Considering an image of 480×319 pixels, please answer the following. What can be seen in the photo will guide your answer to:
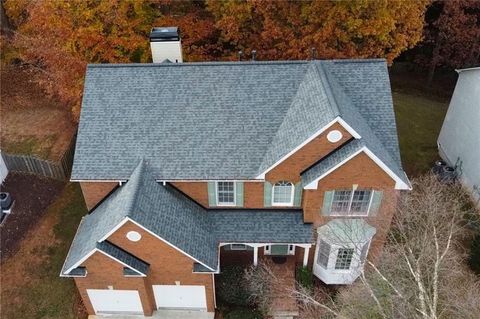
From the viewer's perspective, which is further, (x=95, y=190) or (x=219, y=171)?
(x=95, y=190)

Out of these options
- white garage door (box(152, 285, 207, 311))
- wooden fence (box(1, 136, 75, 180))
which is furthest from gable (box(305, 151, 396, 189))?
wooden fence (box(1, 136, 75, 180))

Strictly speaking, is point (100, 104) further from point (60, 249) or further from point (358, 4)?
point (358, 4)

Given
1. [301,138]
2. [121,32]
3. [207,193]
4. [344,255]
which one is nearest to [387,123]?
[301,138]

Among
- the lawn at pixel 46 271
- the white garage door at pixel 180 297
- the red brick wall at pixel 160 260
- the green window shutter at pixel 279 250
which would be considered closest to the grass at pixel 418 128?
the green window shutter at pixel 279 250

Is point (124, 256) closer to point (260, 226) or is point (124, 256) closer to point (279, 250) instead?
point (260, 226)

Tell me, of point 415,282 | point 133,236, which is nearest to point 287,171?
point 415,282

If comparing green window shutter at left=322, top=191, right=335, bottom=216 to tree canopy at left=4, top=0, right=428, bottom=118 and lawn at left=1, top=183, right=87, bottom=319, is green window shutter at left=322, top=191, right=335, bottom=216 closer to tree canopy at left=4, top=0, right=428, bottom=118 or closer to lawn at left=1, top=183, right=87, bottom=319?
tree canopy at left=4, top=0, right=428, bottom=118
